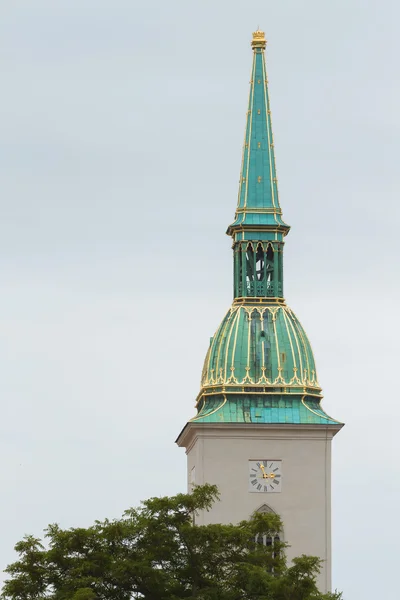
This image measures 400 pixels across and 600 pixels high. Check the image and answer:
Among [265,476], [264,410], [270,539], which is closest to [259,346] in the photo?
[264,410]

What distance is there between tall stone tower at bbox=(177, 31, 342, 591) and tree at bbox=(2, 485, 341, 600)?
22.9 metres

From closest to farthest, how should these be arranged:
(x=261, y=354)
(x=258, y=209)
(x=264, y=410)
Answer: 1. (x=264, y=410)
2. (x=261, y=354)
3. (x=258, y=209)

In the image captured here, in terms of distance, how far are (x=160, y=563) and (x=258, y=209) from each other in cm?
3257

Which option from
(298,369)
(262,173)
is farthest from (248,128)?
(298,369)

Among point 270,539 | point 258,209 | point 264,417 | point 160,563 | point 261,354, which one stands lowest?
point 160,563

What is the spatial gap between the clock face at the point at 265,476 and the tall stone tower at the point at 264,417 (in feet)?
0.14

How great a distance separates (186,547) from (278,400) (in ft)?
85.9

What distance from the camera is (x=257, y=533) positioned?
125688mm

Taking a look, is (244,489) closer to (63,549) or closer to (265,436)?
(265,436)

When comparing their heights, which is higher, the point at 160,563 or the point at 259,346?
the point at 259,346

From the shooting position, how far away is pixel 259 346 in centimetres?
14925

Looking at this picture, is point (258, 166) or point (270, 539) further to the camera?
point (258, 166)

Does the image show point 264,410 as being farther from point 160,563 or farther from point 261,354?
point 160,563

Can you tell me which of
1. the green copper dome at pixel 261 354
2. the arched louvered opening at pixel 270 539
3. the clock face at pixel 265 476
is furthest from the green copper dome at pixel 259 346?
the arched louvered opening at pixel 270 539
